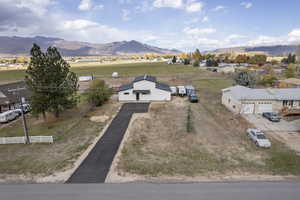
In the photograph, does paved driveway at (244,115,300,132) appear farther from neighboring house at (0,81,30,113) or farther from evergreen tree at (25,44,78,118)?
neighboring house at (0,81,30,113)

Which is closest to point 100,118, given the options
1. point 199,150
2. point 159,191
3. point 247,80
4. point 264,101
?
point 199,150

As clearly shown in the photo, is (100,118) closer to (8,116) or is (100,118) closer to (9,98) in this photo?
(8,116)

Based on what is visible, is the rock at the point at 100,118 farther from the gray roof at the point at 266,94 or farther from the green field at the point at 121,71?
the green field at the point at 121,71

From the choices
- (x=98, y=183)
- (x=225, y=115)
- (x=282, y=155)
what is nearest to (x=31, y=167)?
(x=98, y=183)

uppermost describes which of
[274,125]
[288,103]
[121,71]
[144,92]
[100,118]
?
[121,71]

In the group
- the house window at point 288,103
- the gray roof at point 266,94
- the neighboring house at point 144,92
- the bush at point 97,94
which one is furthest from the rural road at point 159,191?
the neighboring house at point 144,92

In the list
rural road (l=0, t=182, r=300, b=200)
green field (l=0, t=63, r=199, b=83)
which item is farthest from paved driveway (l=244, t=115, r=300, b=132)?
green field (l=0, t=63, r=199, b=83)

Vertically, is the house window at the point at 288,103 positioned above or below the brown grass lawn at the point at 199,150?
above
